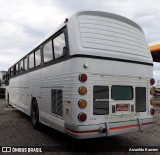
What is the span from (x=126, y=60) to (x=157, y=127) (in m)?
4.02

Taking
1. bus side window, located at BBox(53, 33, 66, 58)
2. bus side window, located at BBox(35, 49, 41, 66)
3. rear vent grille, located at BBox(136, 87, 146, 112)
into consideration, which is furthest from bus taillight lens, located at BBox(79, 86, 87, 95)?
bus side window, located at BBox(35, 49, 41, 66)

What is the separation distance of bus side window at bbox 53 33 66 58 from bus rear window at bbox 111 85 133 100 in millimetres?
1516

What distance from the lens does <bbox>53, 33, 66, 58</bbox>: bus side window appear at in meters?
5.54

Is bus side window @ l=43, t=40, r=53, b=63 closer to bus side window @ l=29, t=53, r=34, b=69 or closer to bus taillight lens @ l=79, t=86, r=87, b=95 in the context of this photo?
bus side window @ l=29, t=53, r=34, b=69

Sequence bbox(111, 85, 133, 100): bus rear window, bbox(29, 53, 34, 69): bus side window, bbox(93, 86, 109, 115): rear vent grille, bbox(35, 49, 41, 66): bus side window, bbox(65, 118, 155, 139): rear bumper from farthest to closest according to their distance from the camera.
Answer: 1. bbox(29, 53, 34, 69): bus side window
2. bbox(35, 49, 41, 66): bus side window
3. bbox(111, 85, 133, 100): bus rear window
4. bbox(93, 86, 109, 115): rear vent grille
5. bbox(65, 118, 155, 139): rear bumper

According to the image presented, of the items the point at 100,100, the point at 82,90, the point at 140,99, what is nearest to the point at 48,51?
the point at 82,90

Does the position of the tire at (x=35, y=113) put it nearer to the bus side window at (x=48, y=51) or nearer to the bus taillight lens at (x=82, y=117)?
the bus side window at (x=48, y=51)

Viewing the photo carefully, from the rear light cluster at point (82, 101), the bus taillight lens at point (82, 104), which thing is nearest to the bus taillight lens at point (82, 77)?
the rear light cluster at point (82, 101)

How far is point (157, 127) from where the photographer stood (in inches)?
332

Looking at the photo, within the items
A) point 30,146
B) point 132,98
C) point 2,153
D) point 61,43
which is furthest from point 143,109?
point 2,153

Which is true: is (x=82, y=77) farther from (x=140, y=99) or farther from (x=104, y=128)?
(x=140, y=99)

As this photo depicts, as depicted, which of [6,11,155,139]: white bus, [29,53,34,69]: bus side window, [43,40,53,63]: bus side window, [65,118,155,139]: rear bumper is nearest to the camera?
[65,118,155,139]: rear bumper

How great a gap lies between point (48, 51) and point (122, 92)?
2.50 m

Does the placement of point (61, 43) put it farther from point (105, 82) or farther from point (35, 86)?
point (35, 86)
